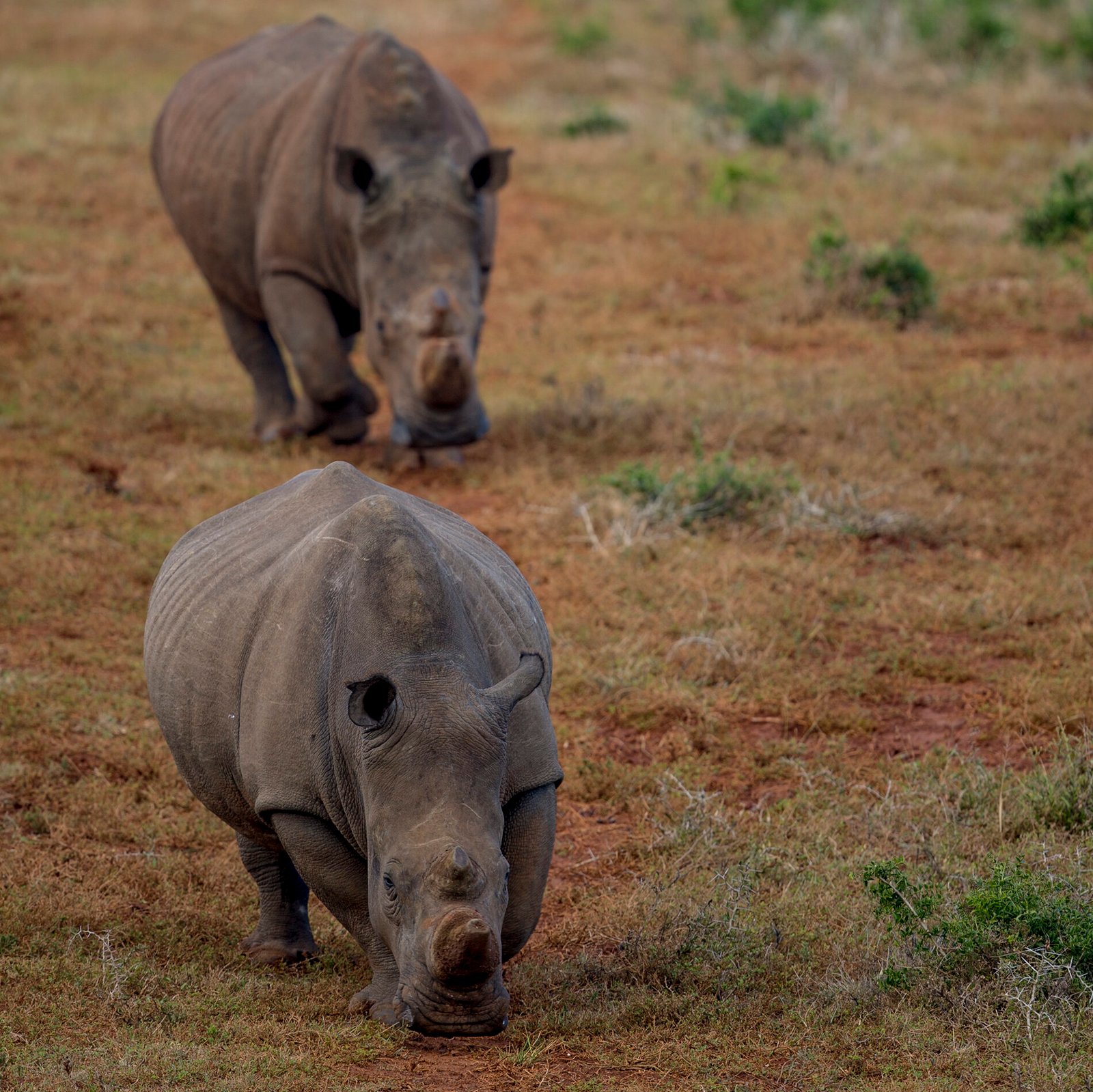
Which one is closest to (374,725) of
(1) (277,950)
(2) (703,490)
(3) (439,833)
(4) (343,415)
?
(3) (439,833)

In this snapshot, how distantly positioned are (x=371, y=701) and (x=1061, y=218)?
11169mm

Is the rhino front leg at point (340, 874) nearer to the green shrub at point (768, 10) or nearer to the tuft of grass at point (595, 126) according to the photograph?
the tuft of grass at point (595, 126)

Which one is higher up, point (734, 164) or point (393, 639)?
point (393, 639)

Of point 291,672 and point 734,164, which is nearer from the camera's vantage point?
point 291,672

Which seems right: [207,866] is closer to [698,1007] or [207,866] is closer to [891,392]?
[698,1007]

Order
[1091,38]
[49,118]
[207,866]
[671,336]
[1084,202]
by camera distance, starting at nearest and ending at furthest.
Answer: [207,866], [671,336], [1084,202], [49,118], [1091,38]

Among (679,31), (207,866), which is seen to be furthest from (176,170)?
(679,31)

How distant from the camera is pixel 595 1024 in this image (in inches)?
174

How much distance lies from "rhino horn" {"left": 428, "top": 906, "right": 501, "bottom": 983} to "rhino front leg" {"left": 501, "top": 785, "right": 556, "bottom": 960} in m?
0.54

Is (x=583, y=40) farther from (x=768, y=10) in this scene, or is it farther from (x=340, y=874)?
(x=340, y=874)

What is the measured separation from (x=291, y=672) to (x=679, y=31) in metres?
23.8

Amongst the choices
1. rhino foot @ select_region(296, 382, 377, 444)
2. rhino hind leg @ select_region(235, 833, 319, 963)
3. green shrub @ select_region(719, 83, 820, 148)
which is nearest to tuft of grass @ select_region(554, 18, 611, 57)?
green shrub @ select_region(719, 83, 820, 148)

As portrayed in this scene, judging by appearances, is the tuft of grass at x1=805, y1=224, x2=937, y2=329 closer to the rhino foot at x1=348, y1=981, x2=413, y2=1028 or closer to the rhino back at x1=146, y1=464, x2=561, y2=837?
the rhino back at x1=146, y1=464, x2=561, y2=837

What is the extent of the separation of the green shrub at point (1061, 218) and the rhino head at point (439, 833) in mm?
10782
